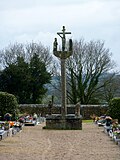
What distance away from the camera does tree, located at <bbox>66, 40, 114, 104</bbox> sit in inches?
2152

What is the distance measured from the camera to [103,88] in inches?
2185

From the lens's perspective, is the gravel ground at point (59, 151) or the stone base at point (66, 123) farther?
the stone base at point (66, 123)

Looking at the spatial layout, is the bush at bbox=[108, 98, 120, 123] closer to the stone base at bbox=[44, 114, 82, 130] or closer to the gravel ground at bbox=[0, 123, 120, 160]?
the stone base at bbox=[44, 114, 82, 130]

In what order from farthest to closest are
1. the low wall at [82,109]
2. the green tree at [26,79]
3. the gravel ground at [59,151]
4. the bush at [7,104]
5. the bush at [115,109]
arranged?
the green tree at [26,79] → the low wall at [82,109] → the bush at [115,109] → the bush at [7,104] → the gravel ground at [59,151]

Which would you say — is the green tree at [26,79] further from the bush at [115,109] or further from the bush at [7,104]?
the bush at [115,109]

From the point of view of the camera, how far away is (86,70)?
5534 centimetres

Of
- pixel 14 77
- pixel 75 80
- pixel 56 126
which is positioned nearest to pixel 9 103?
pixel 56 126

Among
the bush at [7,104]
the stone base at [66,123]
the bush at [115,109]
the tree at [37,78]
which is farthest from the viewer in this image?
the tree at [37,78]

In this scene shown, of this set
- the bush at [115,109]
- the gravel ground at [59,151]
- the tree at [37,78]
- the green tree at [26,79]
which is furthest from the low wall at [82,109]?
the gravel ground at [59,151]

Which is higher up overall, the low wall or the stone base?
the low wall

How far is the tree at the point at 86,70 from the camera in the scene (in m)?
54.7

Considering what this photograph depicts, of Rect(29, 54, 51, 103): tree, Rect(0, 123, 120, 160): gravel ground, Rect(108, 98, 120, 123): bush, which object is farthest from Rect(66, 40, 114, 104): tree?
Rect(0, 123, 120, 160): gravel ground

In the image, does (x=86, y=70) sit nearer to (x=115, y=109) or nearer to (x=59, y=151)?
(x=115, y=109)

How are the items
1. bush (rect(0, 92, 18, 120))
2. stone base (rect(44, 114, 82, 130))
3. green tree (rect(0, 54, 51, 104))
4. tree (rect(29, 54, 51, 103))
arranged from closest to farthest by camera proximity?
stone base (rect(44, 114, 82, 130)) < bush (rect(0, 92, 18, 120)) < green tree (rect(0, 54, 51, 104)) < tree (rect(29, 54, 51, 103))
